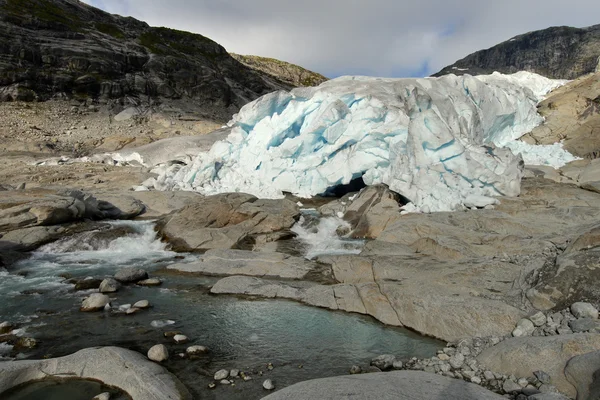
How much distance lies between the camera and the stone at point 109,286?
11.1m

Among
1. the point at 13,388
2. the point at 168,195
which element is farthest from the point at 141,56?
the point at 13,388

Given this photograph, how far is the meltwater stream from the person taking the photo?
278 inches

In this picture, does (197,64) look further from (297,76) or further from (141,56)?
(297,76)

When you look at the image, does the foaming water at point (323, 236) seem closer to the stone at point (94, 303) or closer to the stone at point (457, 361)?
the stone at point (94, 303)

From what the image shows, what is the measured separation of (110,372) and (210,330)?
2546mm

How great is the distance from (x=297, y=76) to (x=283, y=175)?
268ft

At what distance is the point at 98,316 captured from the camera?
9398 mm

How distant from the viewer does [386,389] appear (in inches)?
210

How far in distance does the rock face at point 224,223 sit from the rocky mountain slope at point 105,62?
1383 inches

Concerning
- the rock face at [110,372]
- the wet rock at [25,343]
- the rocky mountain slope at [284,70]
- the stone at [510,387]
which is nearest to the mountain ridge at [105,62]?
the rocky mountain slope at [284,70]

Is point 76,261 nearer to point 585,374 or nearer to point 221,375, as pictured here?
point 221,375

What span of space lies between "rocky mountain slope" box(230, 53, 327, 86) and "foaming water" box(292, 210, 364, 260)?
269 feet

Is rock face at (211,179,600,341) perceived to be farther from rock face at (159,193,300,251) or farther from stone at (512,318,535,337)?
rock face at (159,193,300,251)

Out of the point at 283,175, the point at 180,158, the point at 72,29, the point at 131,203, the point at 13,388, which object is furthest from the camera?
the point at 72,29
